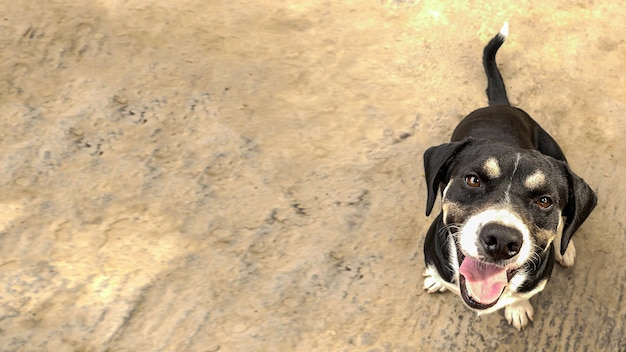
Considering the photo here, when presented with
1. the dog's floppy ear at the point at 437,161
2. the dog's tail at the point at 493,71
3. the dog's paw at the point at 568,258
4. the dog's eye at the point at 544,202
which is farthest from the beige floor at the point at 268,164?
the dog's eye at the point at 544,202

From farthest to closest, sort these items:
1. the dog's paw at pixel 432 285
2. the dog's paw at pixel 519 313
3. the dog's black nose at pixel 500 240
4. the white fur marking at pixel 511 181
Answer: the dog's paw at pixel 432 285 → the dog's paw at pixel 519 313 → the white fur marking at pixel 511 181 → the dog's black nose at pixel 500 240

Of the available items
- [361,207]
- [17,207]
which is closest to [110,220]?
[17,207]

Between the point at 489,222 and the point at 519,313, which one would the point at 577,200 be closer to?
the point at 489,222

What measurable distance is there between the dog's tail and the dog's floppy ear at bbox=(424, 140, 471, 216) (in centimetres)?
168

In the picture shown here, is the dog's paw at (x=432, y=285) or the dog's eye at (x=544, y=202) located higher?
the dog's eye at (x=544, y=202)

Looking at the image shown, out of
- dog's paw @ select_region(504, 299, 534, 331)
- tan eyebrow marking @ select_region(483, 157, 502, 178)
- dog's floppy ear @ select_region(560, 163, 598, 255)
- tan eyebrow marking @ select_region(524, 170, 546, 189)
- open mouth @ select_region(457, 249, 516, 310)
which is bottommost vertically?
dog's paw @ select_region(504, 299, 534, 331)

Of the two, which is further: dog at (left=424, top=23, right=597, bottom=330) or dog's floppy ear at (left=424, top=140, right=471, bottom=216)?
dog's floppy ear at (left=424, top=140, right=471, bottom=216)

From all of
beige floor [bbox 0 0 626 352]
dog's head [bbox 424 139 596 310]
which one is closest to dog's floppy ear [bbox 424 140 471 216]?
dog's head [bbox 424 139 596 310]

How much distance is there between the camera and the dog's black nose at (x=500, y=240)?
124 inches

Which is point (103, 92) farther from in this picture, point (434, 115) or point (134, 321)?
point (434, 115)

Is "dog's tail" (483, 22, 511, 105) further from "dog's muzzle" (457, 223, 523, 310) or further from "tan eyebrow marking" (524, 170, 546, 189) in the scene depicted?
"dog's muzzle" (457, 223, 523, 310)

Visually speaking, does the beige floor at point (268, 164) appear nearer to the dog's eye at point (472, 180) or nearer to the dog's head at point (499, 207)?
the dog's head at point (499, 207)

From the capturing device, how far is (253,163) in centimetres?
483

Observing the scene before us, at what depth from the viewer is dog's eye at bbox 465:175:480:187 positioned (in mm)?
3406
